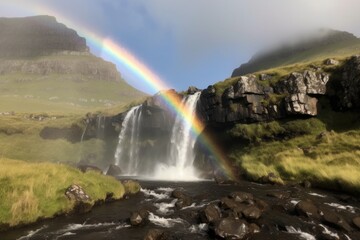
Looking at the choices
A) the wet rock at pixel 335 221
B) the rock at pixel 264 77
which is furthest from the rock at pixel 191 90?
the wet rock at pixel 335 221

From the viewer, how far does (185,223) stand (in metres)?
23.9

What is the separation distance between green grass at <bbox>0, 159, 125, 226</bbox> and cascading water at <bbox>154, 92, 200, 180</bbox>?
3102 centimetres

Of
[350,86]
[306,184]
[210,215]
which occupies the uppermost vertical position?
[350,86]

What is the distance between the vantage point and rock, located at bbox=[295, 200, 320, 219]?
24312 millimetres

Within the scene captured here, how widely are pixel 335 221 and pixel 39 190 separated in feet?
73.9

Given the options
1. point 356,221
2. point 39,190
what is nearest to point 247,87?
point 356,221

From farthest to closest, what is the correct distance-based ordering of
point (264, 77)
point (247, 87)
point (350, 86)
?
point (264, 77)
point (247, 87)
point (350, 86)

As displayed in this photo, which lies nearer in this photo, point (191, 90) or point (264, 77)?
point (264, 77)

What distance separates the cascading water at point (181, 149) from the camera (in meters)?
63.7

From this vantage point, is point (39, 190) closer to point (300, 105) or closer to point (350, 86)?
point (300, 105)

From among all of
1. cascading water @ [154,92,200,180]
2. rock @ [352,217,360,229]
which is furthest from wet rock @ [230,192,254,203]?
cascading water @ [154,92,200,180]

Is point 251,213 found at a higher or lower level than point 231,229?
higher

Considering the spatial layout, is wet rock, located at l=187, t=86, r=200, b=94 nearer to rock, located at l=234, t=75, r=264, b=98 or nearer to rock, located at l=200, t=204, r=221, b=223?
rock, located at l=234, t=75, r=264, b=98

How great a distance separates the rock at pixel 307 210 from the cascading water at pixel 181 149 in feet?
116
